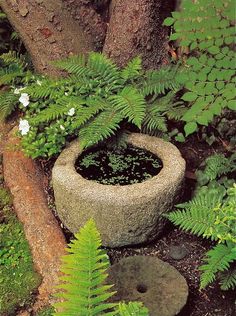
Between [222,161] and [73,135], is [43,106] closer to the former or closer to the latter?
[73,135]

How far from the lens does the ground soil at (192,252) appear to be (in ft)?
13.1

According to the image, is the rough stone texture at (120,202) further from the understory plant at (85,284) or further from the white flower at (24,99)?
the understory plant at (85,284)

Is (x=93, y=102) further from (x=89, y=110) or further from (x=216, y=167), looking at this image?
(x=216, y=167)

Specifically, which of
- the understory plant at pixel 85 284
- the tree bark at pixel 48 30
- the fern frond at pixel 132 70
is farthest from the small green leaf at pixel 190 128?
the tree bark at pixel 48 30

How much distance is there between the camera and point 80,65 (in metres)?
5.23

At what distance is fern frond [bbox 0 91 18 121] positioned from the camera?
559 cm

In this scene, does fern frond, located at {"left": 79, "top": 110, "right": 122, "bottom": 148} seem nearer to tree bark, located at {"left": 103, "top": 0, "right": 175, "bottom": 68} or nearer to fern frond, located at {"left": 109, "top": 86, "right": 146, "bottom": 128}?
fern frond, located at {"left": 109, "top": 86, "right": 146, "bottom": 128}

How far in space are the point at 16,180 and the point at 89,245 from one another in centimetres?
233

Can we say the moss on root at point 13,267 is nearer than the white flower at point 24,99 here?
Yes

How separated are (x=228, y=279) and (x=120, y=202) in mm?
993

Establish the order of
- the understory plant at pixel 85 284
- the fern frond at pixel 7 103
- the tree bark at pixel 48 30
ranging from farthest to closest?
the fern frond at pixel 7 103 → the tree bark at pixel 48 30 → the understory plant at pixel 85 284

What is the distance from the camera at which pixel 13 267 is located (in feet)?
14.5

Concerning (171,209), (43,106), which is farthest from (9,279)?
(43,106)

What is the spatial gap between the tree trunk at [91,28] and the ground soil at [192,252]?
1.04 metres
